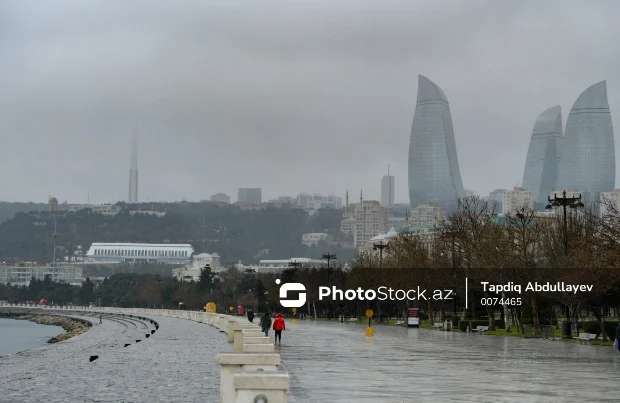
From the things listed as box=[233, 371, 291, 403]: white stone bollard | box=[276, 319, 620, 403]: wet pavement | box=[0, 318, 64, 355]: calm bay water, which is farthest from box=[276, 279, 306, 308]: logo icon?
box=[233, 371, 291, 403]: white stone bollard

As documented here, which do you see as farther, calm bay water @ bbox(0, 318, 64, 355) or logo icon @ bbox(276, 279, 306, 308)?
logo icon @ bbox(276, 279, 306, 308)

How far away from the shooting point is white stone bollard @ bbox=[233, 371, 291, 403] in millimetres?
11352

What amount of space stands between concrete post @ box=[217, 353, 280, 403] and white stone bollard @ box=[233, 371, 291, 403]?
2819 mm

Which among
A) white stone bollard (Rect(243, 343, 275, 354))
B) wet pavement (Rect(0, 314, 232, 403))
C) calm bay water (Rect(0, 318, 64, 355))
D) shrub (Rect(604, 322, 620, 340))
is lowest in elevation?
calm bay water (Rect(0, 318, 64, 355))

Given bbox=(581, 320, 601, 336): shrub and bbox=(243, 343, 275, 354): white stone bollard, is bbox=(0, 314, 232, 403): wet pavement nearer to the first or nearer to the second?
bbox=(243, 343, 275, 354): white stone bollard

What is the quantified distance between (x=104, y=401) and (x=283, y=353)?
744 inches

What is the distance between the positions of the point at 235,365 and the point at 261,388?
325 cm

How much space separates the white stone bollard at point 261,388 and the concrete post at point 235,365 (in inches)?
111

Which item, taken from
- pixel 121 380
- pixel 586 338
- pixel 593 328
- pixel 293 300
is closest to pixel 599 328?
pixel 593 328

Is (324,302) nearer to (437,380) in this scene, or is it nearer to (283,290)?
(283,290)

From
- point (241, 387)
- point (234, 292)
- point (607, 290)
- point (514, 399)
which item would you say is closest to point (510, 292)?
point (607, 290)

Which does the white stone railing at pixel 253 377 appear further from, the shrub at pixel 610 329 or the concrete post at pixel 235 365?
the shrub at pixel 610 329

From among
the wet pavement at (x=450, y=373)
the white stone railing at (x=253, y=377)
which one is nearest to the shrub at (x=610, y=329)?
the wet pavement at (x=450, y=373)

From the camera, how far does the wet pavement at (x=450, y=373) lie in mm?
21797
